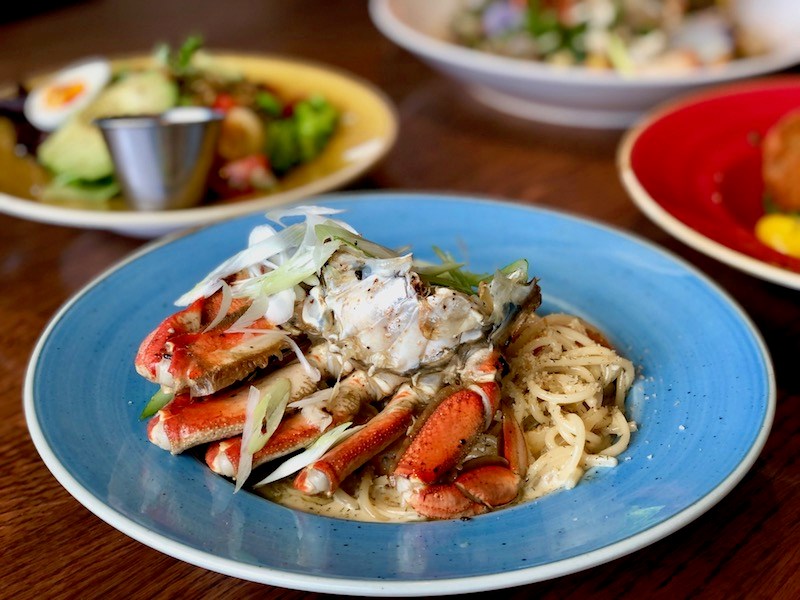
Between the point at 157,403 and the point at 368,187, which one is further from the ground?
the point at 157,403

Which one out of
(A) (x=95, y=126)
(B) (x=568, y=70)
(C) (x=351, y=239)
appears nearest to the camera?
(C) (x=351, y=239)

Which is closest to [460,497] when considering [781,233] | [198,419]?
[198,419]

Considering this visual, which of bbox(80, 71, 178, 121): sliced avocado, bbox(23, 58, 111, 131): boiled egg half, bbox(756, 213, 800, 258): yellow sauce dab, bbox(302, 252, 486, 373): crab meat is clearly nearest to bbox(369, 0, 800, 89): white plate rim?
bbox(756, 213, 800, 258): yellow sauce dab

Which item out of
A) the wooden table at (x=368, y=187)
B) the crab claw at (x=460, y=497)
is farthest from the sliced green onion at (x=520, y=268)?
the wooden table at (x=368, y=187)

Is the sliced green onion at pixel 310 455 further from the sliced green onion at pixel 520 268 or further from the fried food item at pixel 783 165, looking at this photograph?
the fried food item at pixel 783 165

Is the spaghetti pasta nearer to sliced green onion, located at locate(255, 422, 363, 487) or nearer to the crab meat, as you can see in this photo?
sliced green onion, located at locate(255, 422, 363, 487)

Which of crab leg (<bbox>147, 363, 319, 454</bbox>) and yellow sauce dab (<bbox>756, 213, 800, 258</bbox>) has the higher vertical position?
crab leg (<bbox>147, 363, 319, 454</bbox>)

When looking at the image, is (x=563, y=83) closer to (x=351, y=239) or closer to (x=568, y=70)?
(x=568, y=70)
